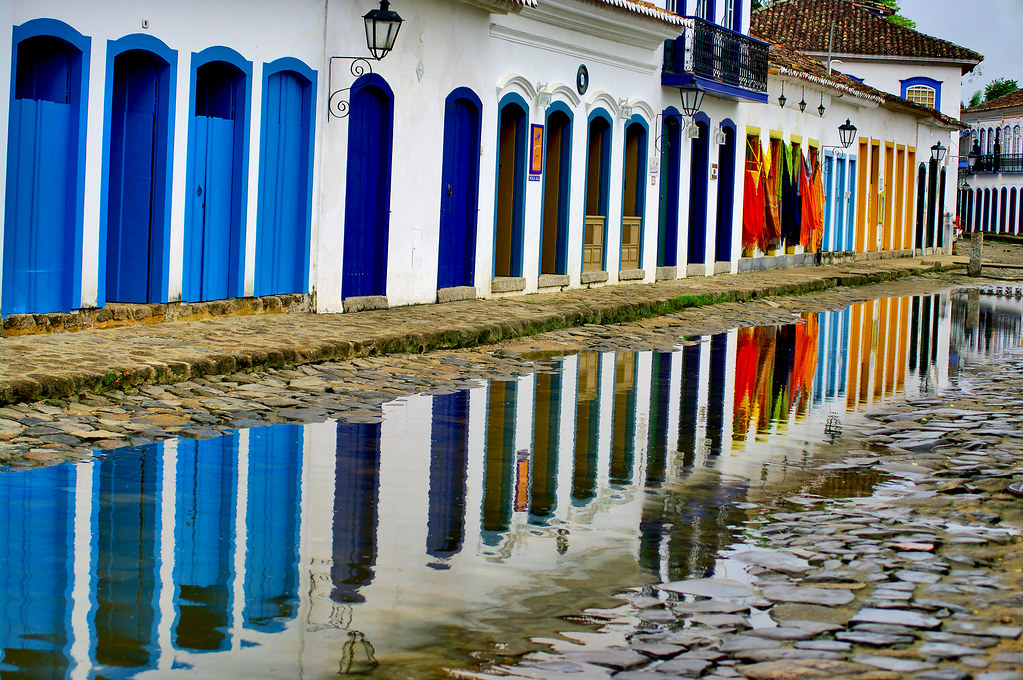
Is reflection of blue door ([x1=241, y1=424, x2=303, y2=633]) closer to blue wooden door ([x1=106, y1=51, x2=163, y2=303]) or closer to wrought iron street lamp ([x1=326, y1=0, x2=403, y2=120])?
blue wooden door ([x1=106, y1=51, x2=163, y2=303])

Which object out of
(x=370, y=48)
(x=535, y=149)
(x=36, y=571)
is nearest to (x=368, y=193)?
(x=370, y=48)

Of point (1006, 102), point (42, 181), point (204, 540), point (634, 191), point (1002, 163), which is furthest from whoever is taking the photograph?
point (1006, 102)

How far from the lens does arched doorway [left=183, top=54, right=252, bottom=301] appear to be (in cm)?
1284

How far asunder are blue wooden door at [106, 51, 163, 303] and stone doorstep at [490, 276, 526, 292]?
21.4ft

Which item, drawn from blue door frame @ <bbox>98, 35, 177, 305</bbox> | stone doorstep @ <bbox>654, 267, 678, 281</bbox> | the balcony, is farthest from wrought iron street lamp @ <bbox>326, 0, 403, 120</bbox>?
stone doorstep @ <bbox>654, 267, 678, 281</bbox>

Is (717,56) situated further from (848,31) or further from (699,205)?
(848,31)

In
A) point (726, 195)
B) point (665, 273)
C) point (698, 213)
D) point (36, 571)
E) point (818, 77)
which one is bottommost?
point (36, 571)

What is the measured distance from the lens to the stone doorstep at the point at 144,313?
11.1 metres

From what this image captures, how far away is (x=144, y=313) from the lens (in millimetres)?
12242

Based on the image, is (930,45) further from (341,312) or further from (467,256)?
(341,312)

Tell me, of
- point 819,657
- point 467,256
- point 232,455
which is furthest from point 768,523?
point 467,256

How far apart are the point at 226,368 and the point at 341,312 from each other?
4.72 metres

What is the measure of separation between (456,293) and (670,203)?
27.6 feet

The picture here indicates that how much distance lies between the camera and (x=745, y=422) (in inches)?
367
